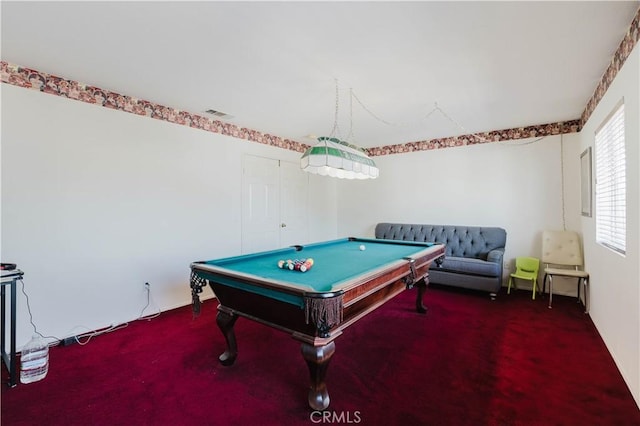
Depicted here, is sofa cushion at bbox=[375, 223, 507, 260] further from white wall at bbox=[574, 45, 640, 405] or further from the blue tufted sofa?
white wall at bbox=[574, 45, 640, 405]

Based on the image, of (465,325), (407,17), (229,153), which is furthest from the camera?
(229,153)

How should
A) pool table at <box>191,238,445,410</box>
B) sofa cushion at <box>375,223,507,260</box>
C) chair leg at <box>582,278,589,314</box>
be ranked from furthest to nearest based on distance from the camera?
sofa cushion at <box>375,223,507,260</box> < chair leg at <box>582,278,589,314</box> < pool table at <box>191,238,445,410</box>

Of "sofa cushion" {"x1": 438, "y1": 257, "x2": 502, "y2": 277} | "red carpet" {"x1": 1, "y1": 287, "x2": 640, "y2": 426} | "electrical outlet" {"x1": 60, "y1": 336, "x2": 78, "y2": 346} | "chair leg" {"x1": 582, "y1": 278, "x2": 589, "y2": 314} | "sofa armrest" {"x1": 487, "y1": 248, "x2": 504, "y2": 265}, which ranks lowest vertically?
"red carpet" {"x1": 1, "y1": 287, "x2": 640, "y2": 426}

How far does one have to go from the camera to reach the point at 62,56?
2369 millimetres

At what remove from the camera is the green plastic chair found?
4082 mm

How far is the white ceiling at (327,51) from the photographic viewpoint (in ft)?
6.01

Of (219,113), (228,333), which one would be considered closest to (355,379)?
(228,333)

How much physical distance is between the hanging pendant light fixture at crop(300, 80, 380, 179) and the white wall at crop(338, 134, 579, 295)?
249cm

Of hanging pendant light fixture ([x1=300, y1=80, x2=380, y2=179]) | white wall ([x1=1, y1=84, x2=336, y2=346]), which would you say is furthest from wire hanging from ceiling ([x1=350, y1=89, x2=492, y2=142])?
white wall ([x1=1, y1=84, x2=336, y2=346])

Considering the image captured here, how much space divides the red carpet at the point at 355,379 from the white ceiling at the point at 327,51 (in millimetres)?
2424

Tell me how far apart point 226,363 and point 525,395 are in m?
2.12

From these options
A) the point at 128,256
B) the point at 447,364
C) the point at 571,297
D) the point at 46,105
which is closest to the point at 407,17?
the point at 447,364

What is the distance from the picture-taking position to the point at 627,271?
205 centimetres

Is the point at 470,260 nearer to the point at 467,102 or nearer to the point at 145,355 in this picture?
the point at 467,102
